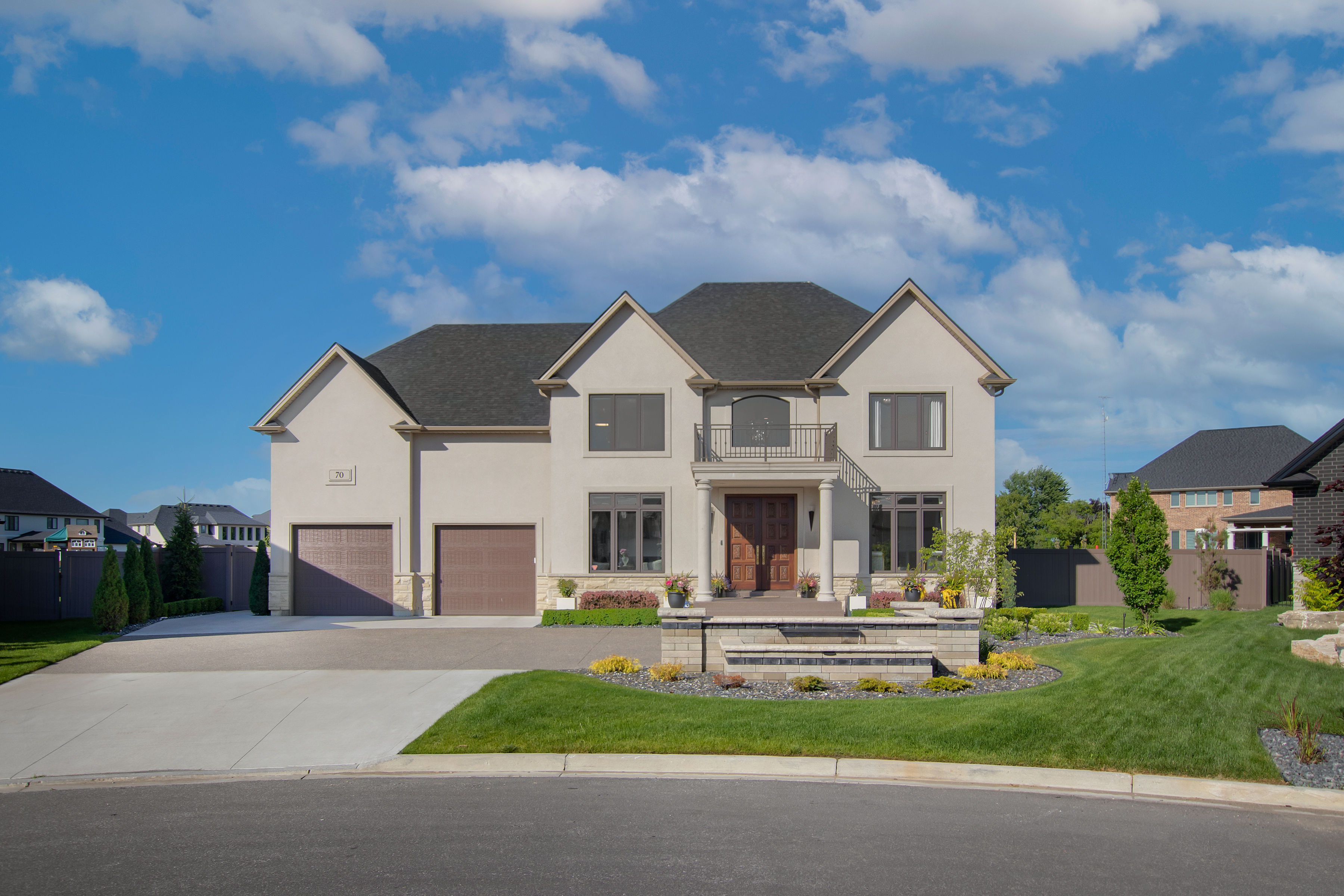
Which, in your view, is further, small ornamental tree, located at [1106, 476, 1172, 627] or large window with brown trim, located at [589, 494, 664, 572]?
large window with brown trim, located at [589, 494, 664, 572]

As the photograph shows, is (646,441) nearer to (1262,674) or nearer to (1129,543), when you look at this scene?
(1129,543)

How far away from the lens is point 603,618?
21.1 meters

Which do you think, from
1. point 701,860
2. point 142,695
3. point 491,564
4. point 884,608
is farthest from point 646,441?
point 701,860

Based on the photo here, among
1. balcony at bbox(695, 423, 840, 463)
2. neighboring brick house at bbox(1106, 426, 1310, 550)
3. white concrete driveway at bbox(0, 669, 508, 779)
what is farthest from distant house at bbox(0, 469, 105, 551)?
neighboring brick house at bbox(1106, 426, 1310, 550)

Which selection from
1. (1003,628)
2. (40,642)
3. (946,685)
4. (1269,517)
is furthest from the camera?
(1269,517)

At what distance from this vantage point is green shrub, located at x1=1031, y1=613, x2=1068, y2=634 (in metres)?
18.1

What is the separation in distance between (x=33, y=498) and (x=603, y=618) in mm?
48759

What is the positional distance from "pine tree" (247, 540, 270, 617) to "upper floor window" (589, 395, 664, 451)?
982 centimetres

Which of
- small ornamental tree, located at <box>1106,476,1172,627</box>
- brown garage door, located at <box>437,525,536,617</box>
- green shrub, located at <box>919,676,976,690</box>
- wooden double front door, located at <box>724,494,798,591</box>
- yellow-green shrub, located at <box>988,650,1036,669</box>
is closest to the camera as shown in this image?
green shrub, located at <box>919,676,976,690</box>

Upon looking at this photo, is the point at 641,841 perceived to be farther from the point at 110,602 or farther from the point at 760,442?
the point at 760,442

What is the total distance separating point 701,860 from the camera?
626 centimetres

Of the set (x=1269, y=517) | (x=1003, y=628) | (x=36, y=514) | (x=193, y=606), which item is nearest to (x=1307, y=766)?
(x=1003, y=628)

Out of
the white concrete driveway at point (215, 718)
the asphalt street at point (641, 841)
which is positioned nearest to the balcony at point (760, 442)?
the white concrete driveway at point (215, 718)

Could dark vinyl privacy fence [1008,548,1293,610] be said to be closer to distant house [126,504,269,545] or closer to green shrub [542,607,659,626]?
green shrub [542,607,659,626]
